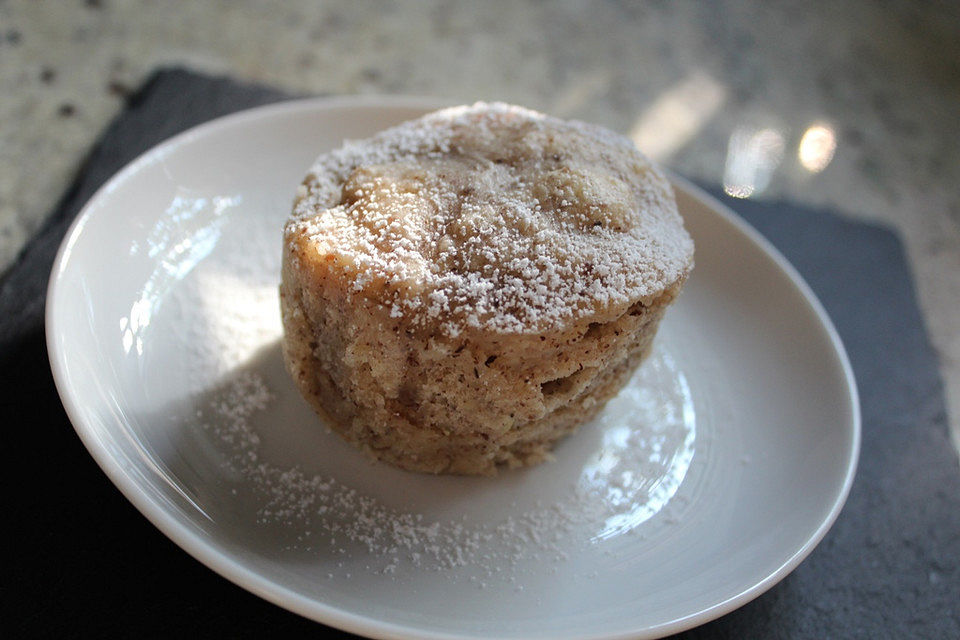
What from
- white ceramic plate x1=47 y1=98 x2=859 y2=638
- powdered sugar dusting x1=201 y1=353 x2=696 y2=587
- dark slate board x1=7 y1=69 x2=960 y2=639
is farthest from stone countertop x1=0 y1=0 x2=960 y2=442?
powdered sugar dusting x1=201 y1=353 x2=696 y2=587

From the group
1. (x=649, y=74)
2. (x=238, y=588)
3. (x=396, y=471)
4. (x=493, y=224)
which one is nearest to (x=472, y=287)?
(x=493, y=224)

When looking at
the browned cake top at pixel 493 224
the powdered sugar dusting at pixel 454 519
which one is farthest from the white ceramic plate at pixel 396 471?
the browned cake top at pixel 493 224

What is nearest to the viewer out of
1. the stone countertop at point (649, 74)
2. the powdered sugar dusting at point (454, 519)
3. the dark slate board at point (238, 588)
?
the dark slate board at point (238, 588)

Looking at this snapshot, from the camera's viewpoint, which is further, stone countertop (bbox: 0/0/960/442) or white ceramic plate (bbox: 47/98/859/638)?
stone countertop (bbox: 0/0/960/442)

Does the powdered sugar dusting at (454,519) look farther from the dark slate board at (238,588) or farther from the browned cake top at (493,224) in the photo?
the browned cake top at (493,224)

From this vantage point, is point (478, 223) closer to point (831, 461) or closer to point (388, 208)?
point (388, 208)

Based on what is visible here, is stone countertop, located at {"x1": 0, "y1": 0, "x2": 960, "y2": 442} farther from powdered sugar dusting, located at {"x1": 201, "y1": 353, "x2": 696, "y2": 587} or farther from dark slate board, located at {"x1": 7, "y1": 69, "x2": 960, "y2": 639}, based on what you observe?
powdered sugar dusting, located at {"x1": 201, "y1": 353, "x2": 696, "y2": 587}

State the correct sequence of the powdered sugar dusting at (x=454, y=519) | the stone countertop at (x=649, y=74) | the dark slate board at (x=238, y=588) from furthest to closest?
the stone countertop at (x=649, y=74), the powdered sugar dusting at (x=454, y=519), the dark slate board at (x=238, y=588)
